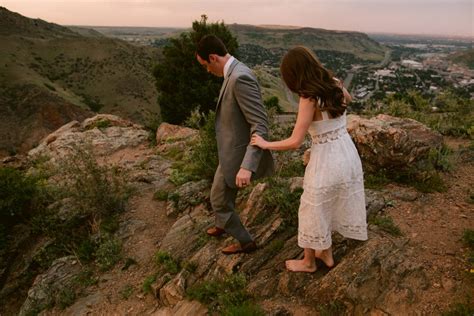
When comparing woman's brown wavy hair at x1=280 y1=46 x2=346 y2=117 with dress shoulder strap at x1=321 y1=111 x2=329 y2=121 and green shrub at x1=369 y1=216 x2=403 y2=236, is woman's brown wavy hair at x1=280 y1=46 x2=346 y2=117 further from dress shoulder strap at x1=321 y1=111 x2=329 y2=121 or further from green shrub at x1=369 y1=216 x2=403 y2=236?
green shrub at x1=369 y1=216 x2=403 y2=236

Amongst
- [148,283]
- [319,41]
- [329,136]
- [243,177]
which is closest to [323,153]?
[329,136]

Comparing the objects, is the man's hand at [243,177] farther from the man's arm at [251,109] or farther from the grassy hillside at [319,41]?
the grassy hillside at [319,41]

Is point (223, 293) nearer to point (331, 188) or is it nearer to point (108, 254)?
point (331, 188)

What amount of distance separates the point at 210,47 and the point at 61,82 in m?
64.2

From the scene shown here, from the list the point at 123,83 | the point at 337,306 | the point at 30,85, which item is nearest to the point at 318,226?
the point at 337,306

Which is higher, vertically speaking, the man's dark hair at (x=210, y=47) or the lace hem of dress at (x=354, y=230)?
the man's dark hair at (x=210, y=47)

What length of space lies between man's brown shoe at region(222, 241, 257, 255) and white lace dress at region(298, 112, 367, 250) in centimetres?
96

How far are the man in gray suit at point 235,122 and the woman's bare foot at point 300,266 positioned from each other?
3.05 feet

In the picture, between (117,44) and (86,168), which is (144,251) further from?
(117,44)

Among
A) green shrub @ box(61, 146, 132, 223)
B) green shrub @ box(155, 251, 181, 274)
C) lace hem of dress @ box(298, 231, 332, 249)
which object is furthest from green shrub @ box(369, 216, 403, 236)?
green shrub @ box(61, 146, 132, 223)

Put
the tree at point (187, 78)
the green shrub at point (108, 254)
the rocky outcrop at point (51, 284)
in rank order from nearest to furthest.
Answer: the rocky outcrop at point (51, 284)
the green shrub at point (108, 254)
the tree at point (187, 78)

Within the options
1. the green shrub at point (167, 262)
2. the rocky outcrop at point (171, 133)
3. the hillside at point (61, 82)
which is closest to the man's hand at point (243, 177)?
the green shrub at point (167, 262)

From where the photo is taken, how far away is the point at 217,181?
369cm

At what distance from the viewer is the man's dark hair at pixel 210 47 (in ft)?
10.8
